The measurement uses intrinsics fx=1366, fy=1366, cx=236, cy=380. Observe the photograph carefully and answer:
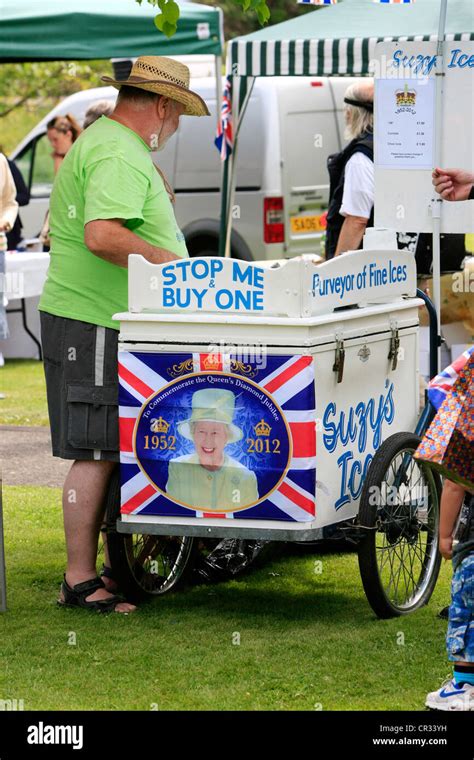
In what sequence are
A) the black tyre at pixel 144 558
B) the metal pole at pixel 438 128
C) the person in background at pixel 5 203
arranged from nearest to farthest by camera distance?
1. the black tyre at pixel 144 558
2. the metal pole at pixel 438 128
3. the person in background at pixel 5 203

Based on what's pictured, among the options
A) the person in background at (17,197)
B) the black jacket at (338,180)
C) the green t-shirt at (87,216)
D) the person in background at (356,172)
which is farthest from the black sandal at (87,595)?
the person in background at (17,197)

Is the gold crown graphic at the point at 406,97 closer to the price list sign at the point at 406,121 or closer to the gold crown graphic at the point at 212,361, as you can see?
the price list sign at the point at 406,121

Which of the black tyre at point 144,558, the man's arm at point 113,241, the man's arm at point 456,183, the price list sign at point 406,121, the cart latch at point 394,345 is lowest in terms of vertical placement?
the black tyre at point 144,558

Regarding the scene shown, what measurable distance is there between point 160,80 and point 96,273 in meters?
0.75

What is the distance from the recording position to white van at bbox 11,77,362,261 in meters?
13.2

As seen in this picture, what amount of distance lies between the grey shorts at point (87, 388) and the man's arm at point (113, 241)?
29 cm

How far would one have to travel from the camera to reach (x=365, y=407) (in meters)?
4.96

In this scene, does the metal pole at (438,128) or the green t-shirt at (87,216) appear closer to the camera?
the green t-shirt at (87,216)

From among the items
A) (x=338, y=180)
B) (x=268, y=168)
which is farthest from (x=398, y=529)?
(x=268, y=168)

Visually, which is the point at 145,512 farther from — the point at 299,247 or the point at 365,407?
the point at 299,247

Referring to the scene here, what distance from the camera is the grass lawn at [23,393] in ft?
31.2

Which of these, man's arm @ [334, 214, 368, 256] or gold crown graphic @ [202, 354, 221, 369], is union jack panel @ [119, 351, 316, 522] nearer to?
gold crown graphic @ [202, 354, 221, 369]

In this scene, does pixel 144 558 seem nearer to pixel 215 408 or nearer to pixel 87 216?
pixel 215 408
